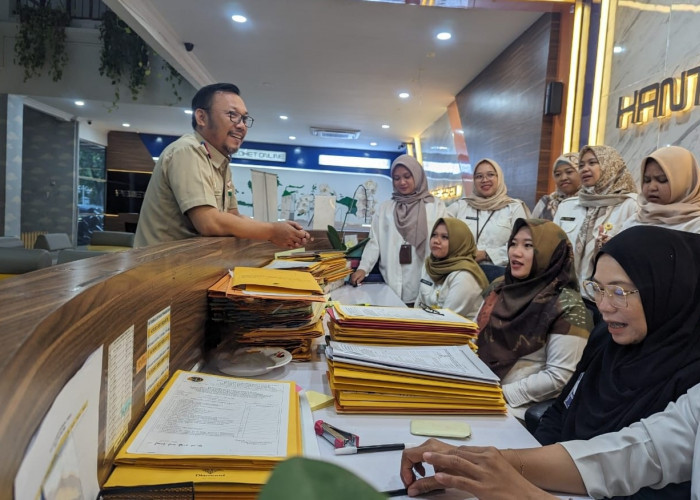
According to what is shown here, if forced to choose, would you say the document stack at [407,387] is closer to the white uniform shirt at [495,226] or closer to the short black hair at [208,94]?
the short black hair at [208,94]

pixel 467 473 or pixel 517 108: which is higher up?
pixel 517 108

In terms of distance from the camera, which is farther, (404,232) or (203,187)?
(404,232)

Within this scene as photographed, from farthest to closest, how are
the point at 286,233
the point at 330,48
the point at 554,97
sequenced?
the point at 330,48
the point at 554,97
the point at 286,233

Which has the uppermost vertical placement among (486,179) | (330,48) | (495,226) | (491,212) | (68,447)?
(330,48)

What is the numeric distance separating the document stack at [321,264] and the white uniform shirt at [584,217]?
135 cm

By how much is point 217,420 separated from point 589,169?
261cm

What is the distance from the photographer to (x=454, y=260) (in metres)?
2.37

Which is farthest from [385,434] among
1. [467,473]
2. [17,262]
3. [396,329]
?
[17,262]

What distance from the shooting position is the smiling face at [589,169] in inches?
102

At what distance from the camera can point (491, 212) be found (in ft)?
10.9

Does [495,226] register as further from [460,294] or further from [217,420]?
[217,420]

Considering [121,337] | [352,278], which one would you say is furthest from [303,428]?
[352,278]

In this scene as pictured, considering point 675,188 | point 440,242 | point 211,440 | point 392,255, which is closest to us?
point 211,440

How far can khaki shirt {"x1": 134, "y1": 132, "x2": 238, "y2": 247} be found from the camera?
4.44 feet
